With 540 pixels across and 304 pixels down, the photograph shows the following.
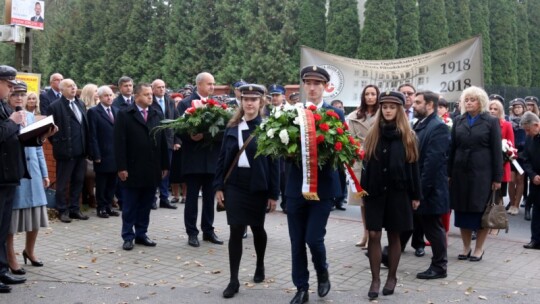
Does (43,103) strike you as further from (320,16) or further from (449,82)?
(320,16)

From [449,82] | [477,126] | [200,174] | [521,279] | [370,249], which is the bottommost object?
[521,279]

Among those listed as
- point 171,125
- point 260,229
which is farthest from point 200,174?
point 260,229

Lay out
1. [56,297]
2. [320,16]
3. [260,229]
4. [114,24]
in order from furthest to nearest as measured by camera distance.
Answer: [114,24] → [320,16] → [260,229] → [56,297]

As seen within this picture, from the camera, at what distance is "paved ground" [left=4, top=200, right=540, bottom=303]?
6.21 m

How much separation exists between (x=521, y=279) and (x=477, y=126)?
195 centimetres

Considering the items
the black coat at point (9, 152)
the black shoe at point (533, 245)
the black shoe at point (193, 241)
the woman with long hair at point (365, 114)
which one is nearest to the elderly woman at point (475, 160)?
the woman with long hair at point (365, 114)

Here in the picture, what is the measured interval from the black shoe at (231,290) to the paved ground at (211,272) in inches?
2.8

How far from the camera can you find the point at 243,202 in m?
6.38

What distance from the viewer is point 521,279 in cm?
711

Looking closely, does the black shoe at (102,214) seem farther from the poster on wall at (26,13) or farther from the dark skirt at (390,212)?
the dark skirt at (390,212)

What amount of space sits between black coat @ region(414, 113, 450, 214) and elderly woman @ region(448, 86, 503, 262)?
708 millimetres

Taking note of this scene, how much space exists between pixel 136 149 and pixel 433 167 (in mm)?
3947

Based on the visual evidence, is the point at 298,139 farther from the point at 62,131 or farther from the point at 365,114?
the point at 62,131

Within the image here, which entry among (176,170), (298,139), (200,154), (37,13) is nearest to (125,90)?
(176,170)
